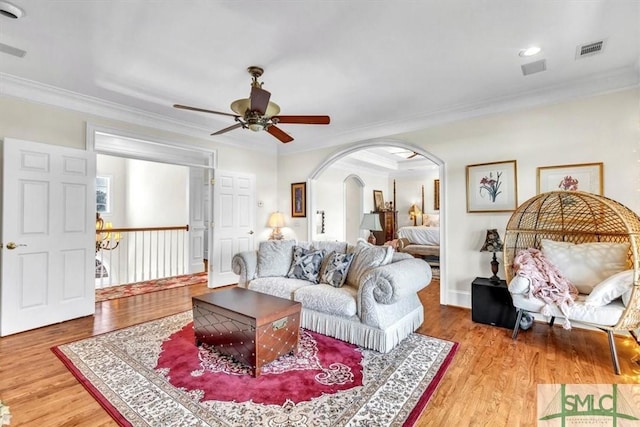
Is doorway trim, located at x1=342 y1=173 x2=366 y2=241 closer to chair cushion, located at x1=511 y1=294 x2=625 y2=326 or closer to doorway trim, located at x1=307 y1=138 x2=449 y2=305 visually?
doorway trim, located at x1=307 y1=138 x2=449 y2=305

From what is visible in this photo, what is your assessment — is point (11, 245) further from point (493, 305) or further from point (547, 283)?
point (547, 283)

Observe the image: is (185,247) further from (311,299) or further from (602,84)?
(602,84)

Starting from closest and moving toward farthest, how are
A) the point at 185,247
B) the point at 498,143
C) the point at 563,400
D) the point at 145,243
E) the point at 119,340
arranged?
the point at 563,400
the point at 119,340
the point at 498,143
the point at 145,243
the point at 185,247

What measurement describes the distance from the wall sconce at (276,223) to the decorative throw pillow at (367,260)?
2.74 meters

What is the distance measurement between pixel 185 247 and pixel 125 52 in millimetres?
4401

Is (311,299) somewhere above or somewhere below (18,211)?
below

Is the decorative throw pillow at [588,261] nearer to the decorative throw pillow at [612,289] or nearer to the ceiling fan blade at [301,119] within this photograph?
the decorative throw pillow at [612,289]

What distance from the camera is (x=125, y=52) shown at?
2691 mm

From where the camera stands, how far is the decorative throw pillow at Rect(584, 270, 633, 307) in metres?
2.40

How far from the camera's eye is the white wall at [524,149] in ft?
10.1

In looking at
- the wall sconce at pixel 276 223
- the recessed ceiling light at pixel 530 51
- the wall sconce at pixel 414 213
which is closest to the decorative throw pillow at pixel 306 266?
the wall sconce at pixel 276 223

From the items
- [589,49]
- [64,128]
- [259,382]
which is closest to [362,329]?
[259,382]

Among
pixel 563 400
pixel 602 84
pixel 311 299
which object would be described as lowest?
pixel 563 400

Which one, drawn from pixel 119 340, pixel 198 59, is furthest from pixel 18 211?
pixel 198 59
